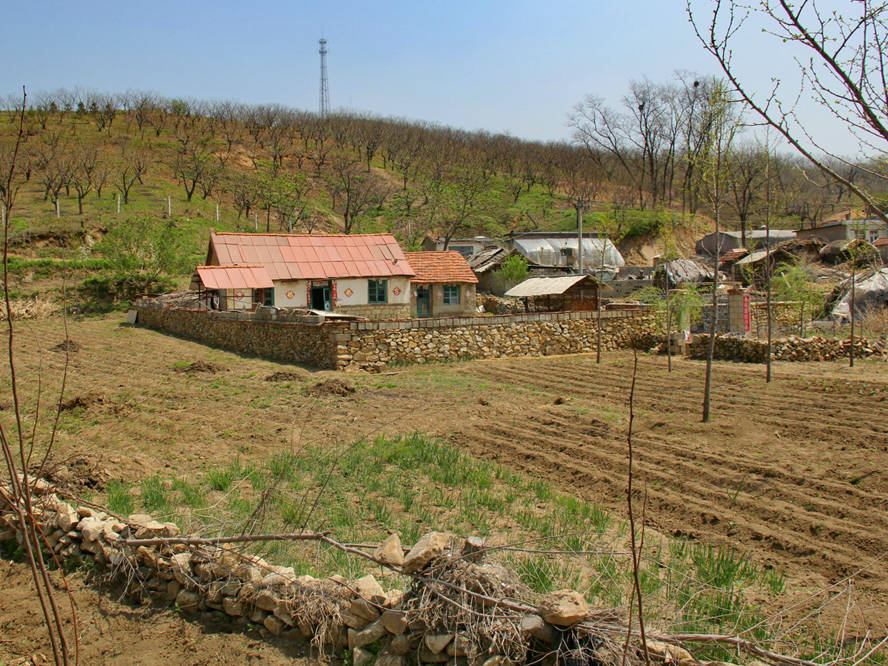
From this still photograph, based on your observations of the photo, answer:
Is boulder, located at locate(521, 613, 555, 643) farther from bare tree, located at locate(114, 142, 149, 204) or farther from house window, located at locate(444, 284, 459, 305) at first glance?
bare tree, located at locate(114, 142, 149, 204)

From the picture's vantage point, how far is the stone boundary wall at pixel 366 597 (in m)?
3.71

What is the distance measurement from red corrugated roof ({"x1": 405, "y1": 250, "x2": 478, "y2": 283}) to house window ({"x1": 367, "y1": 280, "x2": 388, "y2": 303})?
168 centimetres

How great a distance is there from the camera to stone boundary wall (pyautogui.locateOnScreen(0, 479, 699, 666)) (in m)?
3.71

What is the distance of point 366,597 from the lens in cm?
431

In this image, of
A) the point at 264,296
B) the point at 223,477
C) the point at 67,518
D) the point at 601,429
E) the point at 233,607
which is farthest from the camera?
the point at 264,296

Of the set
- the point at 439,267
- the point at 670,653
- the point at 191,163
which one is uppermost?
the point at 191,163

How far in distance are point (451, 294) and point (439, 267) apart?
150 centimetres

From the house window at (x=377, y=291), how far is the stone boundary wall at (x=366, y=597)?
24031 mm

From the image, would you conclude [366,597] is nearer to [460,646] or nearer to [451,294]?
[460,646]

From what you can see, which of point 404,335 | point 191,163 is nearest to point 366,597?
point 404,335

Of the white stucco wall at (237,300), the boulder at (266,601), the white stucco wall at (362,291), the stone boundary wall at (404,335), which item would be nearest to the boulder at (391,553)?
the boulder at (266,601)

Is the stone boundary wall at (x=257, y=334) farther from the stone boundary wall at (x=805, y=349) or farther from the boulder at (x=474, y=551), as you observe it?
the boulder at (x=474, y=551)

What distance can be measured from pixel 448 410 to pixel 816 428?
6158 millimetres

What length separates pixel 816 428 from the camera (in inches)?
396
